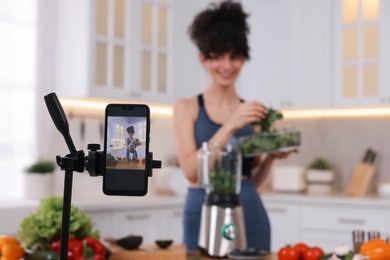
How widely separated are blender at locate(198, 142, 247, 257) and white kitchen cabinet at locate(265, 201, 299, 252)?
2.05 metres

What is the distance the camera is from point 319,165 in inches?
195

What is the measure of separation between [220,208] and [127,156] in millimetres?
1618

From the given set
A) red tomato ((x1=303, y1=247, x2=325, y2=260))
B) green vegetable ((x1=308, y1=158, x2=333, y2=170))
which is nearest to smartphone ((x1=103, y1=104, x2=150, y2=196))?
red tomato ((x1=303, y1=247, x2=325, y2=260))

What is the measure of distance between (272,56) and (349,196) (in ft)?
3.80

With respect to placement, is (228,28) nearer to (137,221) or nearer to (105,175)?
(137,221)

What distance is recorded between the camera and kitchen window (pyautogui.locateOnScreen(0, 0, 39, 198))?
4301 millimetres

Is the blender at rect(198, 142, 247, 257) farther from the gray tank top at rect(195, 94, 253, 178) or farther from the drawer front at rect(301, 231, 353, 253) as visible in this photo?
the drawer front at rect(301, 231, 353, 253)

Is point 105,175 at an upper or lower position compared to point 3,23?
lower

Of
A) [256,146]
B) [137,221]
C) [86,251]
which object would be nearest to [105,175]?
[86,251]

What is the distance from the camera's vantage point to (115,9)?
15.0ft

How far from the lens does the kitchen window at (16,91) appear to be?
4.30 m

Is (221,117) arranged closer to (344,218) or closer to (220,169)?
(220,169)

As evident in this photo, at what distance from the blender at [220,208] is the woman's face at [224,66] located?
18.1 inches

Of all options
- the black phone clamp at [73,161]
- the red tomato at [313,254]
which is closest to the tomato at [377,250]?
the red tomato at [313,254]
